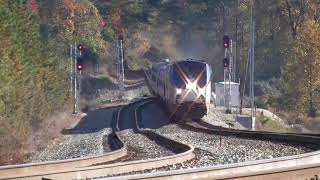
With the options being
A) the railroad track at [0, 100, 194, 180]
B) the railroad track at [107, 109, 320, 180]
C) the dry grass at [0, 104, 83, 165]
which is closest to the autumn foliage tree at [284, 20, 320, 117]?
the dry grass at [0, 104, 83, 165]

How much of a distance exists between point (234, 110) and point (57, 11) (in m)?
41.2

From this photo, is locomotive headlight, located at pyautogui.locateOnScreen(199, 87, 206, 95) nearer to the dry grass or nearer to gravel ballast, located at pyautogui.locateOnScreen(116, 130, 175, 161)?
gravel ballast, located at pyautogui.locateOnScreen(116, 130, 175, 161)

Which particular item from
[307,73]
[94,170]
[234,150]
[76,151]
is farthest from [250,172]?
[307,73]

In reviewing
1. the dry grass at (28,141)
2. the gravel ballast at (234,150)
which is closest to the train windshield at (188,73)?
the dry grass at (28,141)

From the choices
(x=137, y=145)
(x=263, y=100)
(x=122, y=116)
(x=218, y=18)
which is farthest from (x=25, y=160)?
(x=218, y=18)

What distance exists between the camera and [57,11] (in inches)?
3093

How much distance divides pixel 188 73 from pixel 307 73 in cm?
Result: 2415

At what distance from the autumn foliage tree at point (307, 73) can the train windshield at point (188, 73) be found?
22107 millimetres

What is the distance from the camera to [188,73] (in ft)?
97.9

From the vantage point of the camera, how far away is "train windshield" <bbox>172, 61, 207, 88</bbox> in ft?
97.5

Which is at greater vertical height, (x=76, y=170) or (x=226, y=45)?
(x=226, y=45)

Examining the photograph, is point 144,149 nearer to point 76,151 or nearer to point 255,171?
point 76,151

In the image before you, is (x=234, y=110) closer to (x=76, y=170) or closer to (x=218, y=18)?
(x=76, y=170)

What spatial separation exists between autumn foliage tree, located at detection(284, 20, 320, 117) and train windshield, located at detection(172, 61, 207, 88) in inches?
870
